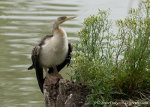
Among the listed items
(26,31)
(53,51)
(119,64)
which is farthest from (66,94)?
(26,31)

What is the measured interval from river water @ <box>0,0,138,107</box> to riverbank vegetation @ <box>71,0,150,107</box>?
3645mm

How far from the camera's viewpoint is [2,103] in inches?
449

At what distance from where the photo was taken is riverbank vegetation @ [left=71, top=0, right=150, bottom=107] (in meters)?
7.24

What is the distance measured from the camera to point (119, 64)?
7.64m

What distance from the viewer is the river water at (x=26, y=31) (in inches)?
471

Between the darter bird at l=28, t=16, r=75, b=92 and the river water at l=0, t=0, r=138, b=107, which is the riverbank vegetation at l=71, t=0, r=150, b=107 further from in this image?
the river water at l=0, t=0, r=138, b=107

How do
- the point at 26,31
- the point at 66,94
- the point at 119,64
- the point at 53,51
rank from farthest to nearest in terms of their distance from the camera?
the point at 26,31 < the point at 53,51 < the point at 119,64 < the point at 66,94

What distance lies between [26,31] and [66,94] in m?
8.92

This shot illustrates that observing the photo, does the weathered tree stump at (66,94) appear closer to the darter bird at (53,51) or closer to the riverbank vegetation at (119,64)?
the riverbank vegetation at (119,64)

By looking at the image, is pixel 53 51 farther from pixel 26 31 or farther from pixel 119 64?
pixel 26 31

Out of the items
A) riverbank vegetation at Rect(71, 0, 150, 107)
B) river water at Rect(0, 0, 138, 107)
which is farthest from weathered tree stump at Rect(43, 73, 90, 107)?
river water at Rect(0, 0, 138, 107)

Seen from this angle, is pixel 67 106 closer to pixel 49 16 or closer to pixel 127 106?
pixel 127 106

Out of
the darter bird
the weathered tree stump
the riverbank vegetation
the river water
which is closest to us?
the riverbank vegetation

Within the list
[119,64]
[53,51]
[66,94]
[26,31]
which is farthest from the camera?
[26,31]
